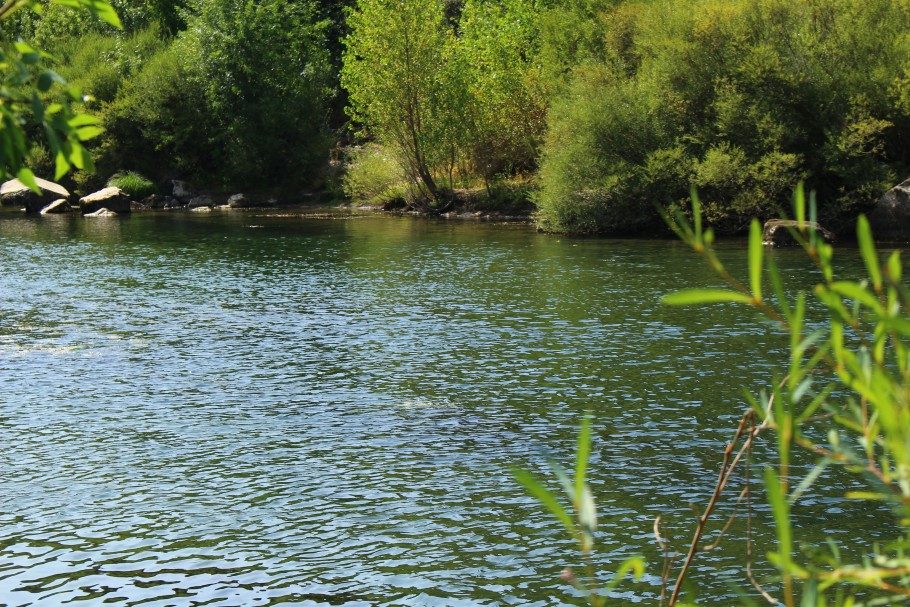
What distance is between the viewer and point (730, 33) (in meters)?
46.5

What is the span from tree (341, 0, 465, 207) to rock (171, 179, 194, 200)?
52.3ft

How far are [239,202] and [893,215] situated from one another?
1557 inches

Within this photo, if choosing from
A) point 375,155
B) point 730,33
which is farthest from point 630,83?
point 375,155

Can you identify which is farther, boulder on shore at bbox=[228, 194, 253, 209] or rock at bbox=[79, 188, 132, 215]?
boulder on shore at bbox=[228, 194, 253, 209]

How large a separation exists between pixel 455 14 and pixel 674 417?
232 ft

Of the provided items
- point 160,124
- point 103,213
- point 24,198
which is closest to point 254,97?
point 160,124

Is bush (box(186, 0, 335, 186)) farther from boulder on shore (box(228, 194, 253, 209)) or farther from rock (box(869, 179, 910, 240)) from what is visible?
rock (box(869, 179, 910, 240))

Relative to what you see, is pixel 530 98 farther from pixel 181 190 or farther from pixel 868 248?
pixel 868 248

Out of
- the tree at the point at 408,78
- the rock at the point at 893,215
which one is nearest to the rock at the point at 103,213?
the tree at the point at 408,78

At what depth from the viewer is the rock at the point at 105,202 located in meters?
64.5

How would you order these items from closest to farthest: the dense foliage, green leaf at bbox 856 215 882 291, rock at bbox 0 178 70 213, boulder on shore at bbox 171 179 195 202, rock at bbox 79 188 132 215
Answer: green leaf at bbox 856 215 882 291
the dense foliage
rock at bbox 79 188 132 215
rock at bbox 0 178 70 213
boulder on shore at bbox 171 179 195 202

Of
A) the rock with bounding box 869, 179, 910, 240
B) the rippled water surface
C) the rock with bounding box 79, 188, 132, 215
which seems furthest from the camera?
the rock with bounding box 79, 188, 132, 215

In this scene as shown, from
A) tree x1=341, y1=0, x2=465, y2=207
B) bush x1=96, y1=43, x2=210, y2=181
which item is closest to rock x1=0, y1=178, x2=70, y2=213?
bush x1=96, y1=43, x2=210, y2=181

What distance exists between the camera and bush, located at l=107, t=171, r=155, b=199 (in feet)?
231
